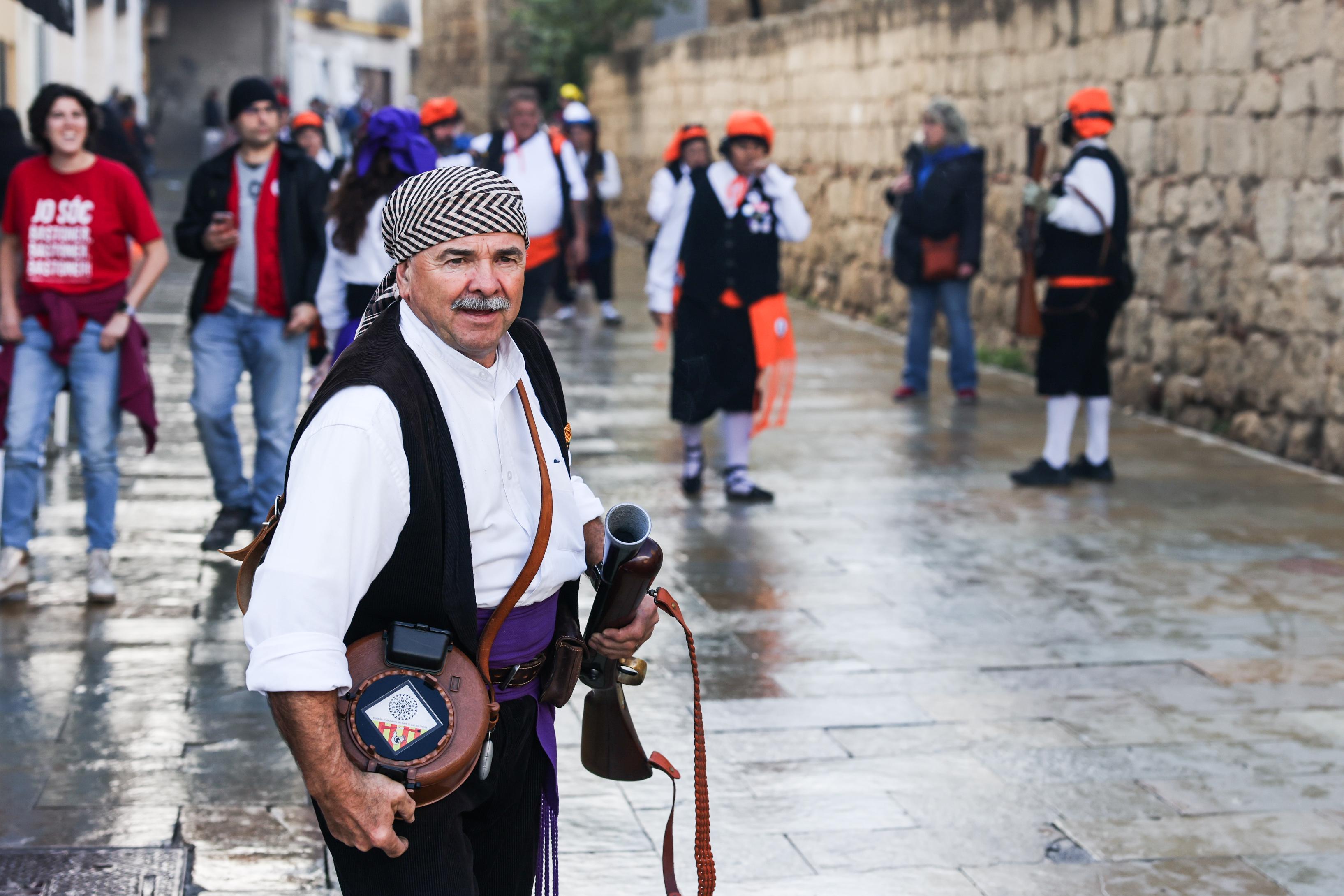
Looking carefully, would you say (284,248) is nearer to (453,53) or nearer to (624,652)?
(624,652)

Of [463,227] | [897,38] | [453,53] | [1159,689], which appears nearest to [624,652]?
[463,227]

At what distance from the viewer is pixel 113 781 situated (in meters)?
4.27

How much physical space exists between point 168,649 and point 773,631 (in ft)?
6.48

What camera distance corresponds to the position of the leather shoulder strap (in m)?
2.48

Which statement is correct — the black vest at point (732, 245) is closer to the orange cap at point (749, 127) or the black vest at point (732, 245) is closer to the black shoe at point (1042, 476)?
the orange cap at point (749, 127)

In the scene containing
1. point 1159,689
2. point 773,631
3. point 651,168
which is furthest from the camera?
point 651,168

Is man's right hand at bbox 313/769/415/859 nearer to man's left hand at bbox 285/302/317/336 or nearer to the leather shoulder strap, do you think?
the leather shoulder strap

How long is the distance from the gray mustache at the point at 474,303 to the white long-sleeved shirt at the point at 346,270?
369 centimetres

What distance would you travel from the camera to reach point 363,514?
2297mm

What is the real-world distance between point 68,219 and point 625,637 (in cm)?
380

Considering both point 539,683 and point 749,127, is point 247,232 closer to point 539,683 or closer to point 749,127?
point 749,127

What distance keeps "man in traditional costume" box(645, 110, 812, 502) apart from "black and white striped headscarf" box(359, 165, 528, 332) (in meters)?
4.98

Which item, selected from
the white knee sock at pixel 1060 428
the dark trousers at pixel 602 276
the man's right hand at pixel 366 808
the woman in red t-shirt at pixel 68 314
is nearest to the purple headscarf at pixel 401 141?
the woman in red t-shirt at pixel 68 314

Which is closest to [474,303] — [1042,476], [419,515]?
[419,515]
